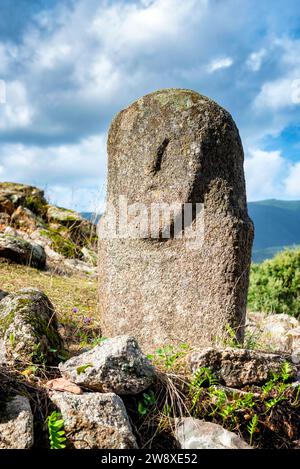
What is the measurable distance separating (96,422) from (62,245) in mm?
10124

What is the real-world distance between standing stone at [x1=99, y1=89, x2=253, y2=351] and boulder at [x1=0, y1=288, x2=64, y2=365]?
2.89 ft

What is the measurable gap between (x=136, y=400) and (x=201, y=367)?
553 mm

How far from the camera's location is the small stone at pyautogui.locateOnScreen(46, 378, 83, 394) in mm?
3666

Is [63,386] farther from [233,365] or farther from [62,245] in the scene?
[62,245]

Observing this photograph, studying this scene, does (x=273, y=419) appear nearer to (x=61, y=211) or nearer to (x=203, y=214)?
(x=203, y=214)

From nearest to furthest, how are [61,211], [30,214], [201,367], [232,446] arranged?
[232,446]
[201,367]
[30,214]
[61,211]

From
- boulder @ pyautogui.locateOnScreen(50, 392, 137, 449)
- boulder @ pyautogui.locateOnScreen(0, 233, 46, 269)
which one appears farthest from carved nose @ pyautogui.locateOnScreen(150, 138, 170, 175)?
boulder @ pyautogui.locateOnScreen(0, 233, 46, 269)

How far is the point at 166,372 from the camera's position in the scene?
4195 mm

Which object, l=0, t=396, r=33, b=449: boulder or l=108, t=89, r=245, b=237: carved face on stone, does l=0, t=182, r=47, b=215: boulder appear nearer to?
l=108, t=89, r=245, b=237: carved face on stone

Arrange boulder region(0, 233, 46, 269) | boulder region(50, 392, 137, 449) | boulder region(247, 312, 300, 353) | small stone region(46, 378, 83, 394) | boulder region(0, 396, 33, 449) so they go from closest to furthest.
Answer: boulder region(0, 396, 33, 449) < boulder region(50, 392, 137, 449) < small stone region(46, 378, 83, 394) < boulder region(247, 312, 300, 353) < boulder region(0, 233, 46, 269)

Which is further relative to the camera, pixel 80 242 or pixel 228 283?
pixel 80 242

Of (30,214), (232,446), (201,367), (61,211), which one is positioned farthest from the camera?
(61,211)

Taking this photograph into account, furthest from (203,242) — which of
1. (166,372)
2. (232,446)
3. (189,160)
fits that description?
(232,446)
